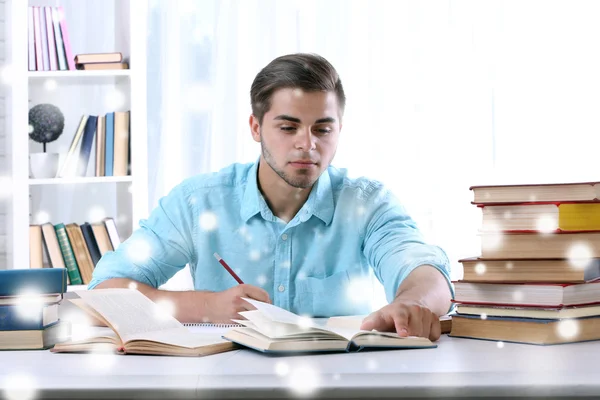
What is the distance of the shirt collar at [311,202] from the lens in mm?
1908

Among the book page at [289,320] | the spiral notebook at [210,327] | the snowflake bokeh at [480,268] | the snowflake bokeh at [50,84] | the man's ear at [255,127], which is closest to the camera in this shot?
the book page at [289,320]

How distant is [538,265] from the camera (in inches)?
45.8

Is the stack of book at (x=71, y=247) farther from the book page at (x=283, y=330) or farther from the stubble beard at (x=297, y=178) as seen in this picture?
the book page at (x=283, y=330)

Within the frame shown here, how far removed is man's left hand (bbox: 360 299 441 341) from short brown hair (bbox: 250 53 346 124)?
0.79 meters

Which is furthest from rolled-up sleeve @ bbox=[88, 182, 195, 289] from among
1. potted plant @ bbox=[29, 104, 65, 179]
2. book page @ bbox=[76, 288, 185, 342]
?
potted plant @ bbox=[29, 104, 65, 179]

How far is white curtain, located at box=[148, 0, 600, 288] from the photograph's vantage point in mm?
3164

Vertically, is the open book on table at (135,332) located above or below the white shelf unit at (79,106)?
below

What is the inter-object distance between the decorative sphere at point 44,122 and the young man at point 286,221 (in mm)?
1172

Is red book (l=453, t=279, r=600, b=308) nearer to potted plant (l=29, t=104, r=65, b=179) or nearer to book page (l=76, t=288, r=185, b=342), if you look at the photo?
book page (l=76, t=288, r=185, b=342)

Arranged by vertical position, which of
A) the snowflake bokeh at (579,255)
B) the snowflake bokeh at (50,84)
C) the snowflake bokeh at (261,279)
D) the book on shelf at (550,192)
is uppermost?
the snowflake bokeh at (50,84)

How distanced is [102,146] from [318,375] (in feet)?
7.52

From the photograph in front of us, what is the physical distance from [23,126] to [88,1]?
703 millimetres

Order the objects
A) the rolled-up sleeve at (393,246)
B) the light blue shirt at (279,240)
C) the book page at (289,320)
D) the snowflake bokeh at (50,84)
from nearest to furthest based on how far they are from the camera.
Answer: the book page at (289,320), the rolled-up sleeve at (393,246), the light blue shirt at (279,240), the snowflake bokeh at (50,84)

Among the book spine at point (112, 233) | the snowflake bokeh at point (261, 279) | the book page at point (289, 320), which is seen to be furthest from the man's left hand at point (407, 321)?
the book spine at point (112, 233)
